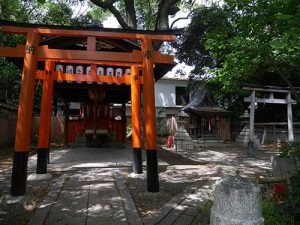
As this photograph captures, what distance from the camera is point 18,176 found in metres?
6.76

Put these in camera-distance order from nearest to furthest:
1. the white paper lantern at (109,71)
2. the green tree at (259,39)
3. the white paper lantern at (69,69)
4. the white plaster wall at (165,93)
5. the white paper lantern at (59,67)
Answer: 1. the green tree at (259,39)
2. the white paper lantern at (109,71)
3. the white paper lantern at (69,69)
4. the white paper lantern at (59,67)
5. the white plaster wall at (165,93)

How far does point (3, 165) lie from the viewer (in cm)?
1187

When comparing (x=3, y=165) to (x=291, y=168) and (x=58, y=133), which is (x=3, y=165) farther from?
(x=58, y=133)

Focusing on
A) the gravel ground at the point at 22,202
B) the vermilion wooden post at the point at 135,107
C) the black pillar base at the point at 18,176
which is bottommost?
the gravel ground at the point at 22,202

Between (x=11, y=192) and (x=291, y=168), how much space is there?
20.2 ft

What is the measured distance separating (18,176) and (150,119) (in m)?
3.16

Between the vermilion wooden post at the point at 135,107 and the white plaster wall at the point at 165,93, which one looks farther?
the white plaster wall at the point at 165,93

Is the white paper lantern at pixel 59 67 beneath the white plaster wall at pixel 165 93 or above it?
beneath

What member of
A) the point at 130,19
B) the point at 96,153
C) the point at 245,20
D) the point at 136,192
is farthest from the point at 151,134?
the point at 130,19

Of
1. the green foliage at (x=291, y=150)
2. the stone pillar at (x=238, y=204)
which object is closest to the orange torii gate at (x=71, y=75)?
the green foliage at (x=291, y=150)

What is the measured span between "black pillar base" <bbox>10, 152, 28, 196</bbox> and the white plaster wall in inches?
1144

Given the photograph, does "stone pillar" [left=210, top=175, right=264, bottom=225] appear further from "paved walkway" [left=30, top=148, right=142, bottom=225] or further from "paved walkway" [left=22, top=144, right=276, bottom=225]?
"paved walkway" [left=30, top=148, right=142, bottom=225]

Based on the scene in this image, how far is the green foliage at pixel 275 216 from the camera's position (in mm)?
5021

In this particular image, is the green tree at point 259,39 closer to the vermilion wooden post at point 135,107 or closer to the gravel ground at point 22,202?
the vermilion wooden post at point 135,107
